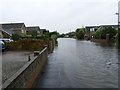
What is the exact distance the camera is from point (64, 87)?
675cm

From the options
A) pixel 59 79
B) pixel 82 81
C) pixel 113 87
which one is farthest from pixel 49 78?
pixel 113 87

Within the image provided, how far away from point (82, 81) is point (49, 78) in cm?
158

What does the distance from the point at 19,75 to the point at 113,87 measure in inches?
152

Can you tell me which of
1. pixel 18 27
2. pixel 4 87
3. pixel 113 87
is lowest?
pixel 113 87

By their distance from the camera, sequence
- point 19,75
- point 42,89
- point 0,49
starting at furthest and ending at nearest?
point 0,49, point 42,89, point 19,75

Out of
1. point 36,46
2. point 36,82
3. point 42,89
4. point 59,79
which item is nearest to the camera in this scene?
point 42,89

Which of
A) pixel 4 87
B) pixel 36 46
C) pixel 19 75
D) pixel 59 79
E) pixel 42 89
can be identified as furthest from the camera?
pixel 36 46

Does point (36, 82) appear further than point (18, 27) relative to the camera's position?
No

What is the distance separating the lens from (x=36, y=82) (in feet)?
24.3

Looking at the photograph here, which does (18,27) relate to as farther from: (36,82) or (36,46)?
(36,82)

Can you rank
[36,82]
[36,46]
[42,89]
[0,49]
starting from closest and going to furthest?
[42,89], [36,82], [0,49], [36,46]

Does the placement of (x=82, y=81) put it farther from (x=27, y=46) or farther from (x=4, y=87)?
(x=27, y=46)

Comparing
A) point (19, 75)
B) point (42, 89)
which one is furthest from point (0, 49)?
point (19, 75)

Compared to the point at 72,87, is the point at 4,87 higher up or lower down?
higher up
